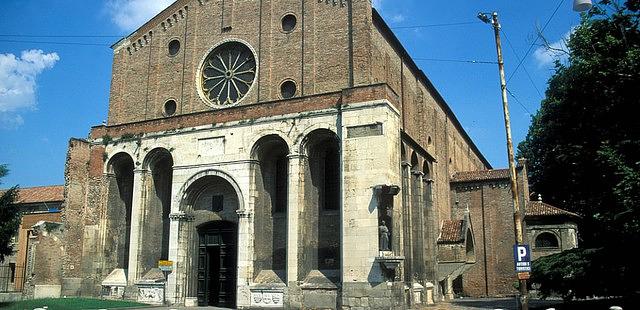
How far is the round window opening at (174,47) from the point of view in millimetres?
28441

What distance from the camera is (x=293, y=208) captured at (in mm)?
22125

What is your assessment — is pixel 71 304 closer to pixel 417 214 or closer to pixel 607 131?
pixel 417 214

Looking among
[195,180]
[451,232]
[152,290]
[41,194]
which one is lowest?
[152,290]

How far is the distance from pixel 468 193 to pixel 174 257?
18725 millimetres

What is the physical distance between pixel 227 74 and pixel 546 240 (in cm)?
2094

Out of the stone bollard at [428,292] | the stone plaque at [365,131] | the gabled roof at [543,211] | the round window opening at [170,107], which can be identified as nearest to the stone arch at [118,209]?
the round window opening at [170,107]

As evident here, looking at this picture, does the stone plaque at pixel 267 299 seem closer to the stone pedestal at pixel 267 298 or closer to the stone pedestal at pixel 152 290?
the stone pedestal at pixel 267 298

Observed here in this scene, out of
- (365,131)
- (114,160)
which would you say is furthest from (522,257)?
(114,160)

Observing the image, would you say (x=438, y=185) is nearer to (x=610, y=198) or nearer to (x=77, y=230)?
(x=610, y=198)

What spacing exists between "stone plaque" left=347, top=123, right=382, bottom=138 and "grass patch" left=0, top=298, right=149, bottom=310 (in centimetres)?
1100

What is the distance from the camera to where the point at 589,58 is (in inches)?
897

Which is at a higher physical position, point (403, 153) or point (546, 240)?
point (403, 153)

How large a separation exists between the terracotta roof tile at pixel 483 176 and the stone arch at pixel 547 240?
162 inches

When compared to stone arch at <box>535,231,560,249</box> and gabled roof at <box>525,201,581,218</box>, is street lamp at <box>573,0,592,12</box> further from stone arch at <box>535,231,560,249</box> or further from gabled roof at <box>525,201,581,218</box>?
stone arch at <box>535,231,560,249</box>
